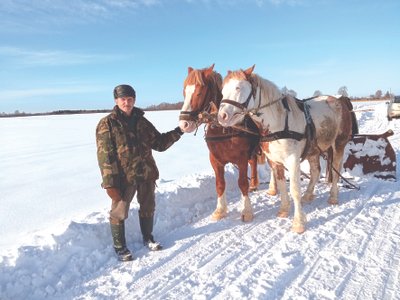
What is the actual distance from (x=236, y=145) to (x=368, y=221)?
1.92 m

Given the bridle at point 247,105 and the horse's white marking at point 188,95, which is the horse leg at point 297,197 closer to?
the bridle at point 247,105

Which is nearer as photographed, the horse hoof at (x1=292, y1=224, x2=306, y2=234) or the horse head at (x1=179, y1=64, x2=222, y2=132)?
the horse head at (x1=179, y1=64, x2=222, y2=132)

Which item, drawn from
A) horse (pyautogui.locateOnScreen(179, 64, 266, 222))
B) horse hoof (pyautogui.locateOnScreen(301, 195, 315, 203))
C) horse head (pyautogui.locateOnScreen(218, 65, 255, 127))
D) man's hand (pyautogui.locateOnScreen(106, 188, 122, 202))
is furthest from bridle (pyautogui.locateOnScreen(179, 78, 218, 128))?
horse hoof (pyautogui.locateOnScreen(301, 195, 315, 203))

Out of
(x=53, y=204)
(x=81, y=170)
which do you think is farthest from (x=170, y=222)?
(x=81, y=170)

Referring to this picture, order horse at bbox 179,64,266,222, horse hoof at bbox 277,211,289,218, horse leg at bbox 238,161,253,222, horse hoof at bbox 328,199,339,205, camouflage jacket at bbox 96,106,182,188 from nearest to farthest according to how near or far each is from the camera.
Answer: camouflage jacket at bbox 96,106,182,188 → horse at bbox 179,64,266,222 → horse leg at bbox 238,161,253,222 → horse hoof at bbox 277,211,289,218 → horse hoof at bbox 328,199,339,205

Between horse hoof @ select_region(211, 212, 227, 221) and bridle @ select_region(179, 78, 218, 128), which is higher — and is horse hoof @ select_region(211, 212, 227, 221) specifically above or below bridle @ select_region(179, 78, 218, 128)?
below

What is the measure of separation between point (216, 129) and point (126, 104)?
1277mm

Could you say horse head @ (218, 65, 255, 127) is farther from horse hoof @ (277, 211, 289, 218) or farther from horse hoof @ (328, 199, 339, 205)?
horse hoof @ (328, 199, 339, 205)

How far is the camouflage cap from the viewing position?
3520 mm

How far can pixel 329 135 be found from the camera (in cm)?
498

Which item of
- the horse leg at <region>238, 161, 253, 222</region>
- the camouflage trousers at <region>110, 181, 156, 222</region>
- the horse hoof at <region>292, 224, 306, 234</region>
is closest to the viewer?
the camouflage trousers at <region>110, 181, 156, 222</region>

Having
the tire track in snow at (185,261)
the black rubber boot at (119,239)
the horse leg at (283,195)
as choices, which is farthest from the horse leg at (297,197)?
the black rubber boot at (119,239)

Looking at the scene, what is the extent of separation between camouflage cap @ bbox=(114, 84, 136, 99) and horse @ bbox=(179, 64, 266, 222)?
2.07 ft

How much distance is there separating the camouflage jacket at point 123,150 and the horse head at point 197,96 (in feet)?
1.64
